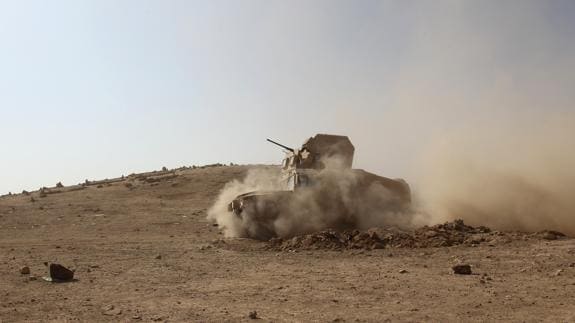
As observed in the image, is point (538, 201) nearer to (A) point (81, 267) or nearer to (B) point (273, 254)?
(B) point (273, 254)

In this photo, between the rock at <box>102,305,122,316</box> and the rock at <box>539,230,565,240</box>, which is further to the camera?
the rock at <box>539,230,565,240</box>

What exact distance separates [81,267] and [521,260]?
8381 mm

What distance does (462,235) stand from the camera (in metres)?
13.2

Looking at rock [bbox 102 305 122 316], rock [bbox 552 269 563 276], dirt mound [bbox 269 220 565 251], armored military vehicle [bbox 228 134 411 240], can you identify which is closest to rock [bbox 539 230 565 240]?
dirt mound [bbox 269 220 565 251]

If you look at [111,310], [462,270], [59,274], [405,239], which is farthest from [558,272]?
[59,274]

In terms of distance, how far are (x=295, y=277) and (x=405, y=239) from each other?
449cm

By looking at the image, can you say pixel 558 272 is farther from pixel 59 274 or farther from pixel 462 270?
pixel 59 274

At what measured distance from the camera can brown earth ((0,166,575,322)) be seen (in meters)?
6.83

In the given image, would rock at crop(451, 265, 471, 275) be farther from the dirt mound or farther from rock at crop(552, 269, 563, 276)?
the dirt mound

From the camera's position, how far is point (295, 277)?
9344mm

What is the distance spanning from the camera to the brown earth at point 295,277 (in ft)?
22.4

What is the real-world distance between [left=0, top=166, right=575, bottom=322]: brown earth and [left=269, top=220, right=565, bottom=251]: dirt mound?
0.03 meters

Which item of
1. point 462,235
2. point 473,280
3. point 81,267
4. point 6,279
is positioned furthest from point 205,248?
point 473,280

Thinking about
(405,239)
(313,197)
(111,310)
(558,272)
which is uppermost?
(313,197)
